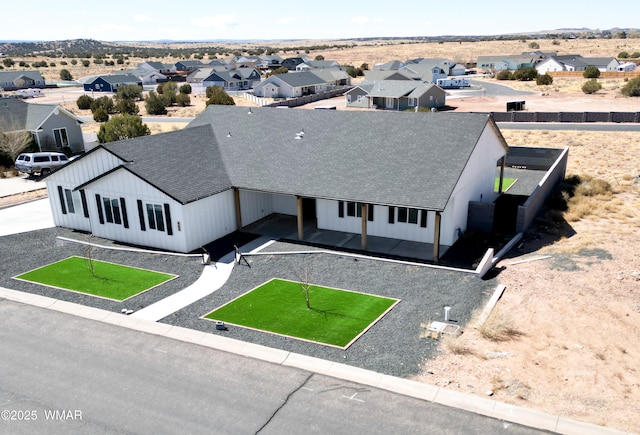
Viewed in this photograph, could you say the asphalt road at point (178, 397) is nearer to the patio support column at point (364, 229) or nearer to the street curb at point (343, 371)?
the street curb at point (343, 371)

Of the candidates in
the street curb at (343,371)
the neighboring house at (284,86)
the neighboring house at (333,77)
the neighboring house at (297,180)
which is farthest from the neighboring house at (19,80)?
the street curb at (343,371)

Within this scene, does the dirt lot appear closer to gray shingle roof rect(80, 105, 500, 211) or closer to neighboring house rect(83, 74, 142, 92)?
gray shingle roof rect(80, 105, 500, 211)

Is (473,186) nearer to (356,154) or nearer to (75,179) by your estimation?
(356,154)


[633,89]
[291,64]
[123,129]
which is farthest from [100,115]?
[291,64]

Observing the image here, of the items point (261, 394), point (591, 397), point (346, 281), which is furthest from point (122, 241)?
point (591, 397)

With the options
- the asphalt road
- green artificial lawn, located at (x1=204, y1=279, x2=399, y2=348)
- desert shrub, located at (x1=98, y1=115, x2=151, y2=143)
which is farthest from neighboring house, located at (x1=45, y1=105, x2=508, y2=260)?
desert shrub, located at (x1=98, y1=115, x2=151, y2=143)

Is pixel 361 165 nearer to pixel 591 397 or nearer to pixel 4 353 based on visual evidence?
pixel 591 397
